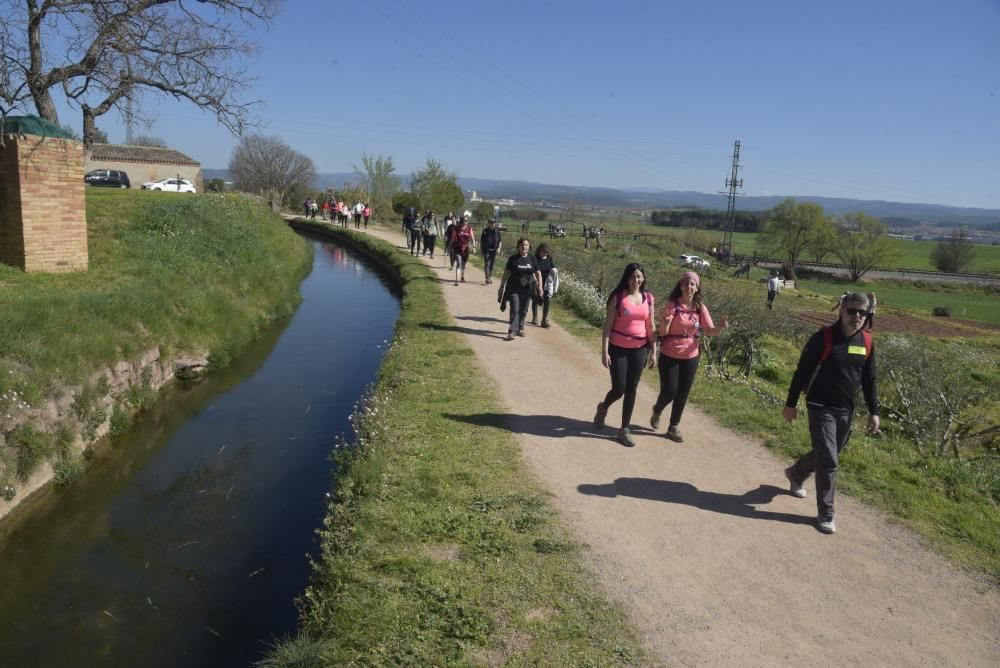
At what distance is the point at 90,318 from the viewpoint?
9188mm

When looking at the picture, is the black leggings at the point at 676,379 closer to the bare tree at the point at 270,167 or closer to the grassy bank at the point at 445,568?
the grassy bank at the point at 445,568

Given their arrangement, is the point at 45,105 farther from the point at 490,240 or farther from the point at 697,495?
the point at 697,495

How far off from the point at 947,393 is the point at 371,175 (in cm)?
5246

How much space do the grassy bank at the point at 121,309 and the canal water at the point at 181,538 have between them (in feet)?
1.70

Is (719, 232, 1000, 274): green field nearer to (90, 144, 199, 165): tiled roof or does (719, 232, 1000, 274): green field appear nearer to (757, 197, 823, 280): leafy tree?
(757, 197, 823, 280): leafy tree

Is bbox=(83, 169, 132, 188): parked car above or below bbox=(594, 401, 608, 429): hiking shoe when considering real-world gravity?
above

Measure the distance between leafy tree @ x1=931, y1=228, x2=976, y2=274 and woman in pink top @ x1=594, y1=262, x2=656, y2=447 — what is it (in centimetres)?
8484

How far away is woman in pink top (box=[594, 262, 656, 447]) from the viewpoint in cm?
690

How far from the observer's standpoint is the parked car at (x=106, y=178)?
3650 centimetres

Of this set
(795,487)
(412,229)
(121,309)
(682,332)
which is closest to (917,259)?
(412,229)

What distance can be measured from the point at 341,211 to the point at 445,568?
125 ft

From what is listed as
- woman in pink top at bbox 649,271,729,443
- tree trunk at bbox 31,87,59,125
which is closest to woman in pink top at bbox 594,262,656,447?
woman in pink top at bbox 649,271,729,443

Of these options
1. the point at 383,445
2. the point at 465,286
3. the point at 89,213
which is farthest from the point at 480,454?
the point at 89,213

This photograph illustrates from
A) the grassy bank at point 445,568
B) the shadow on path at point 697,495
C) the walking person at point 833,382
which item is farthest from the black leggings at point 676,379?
the grassy bank at point 445,568
